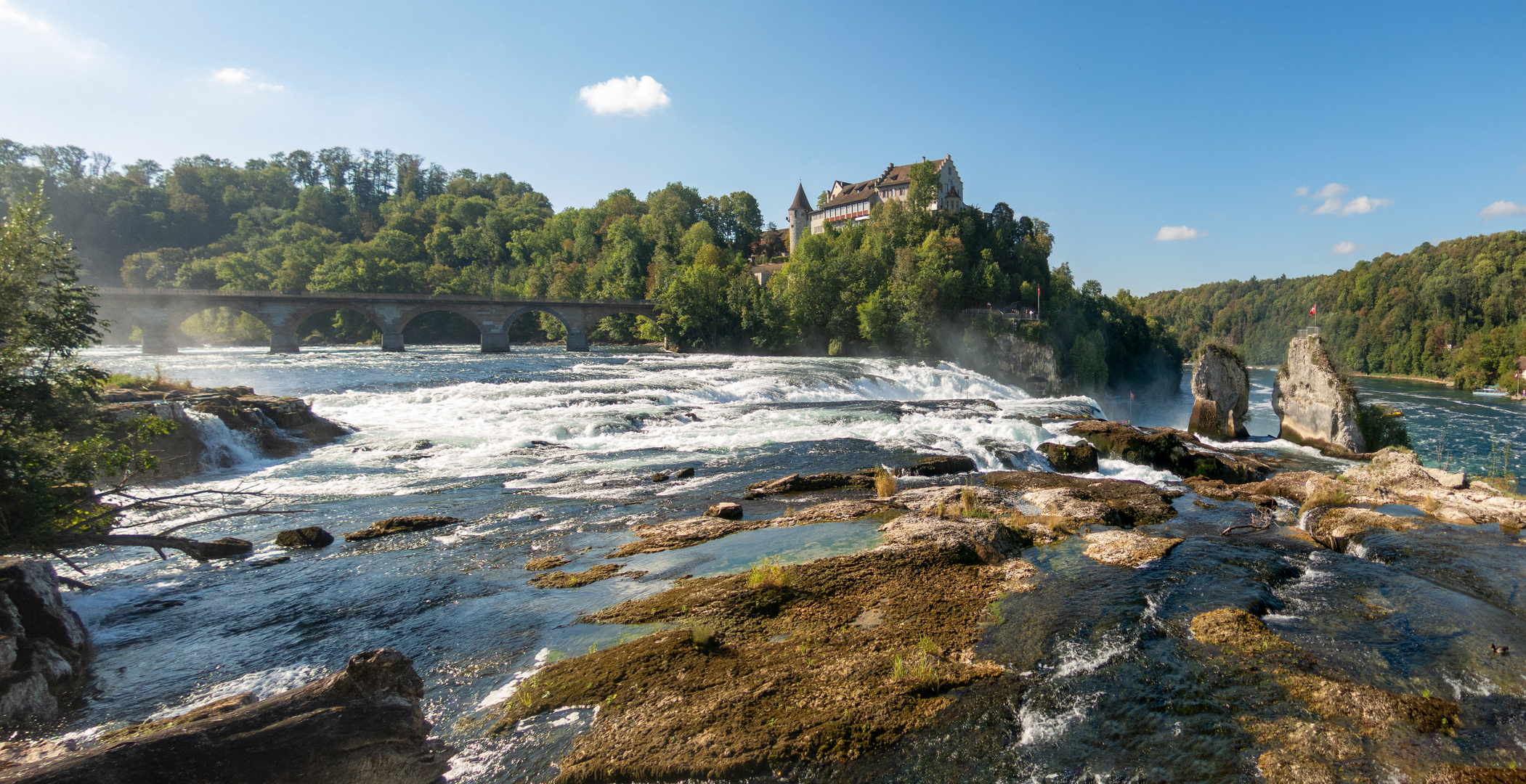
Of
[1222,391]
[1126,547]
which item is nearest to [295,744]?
[1126,547]

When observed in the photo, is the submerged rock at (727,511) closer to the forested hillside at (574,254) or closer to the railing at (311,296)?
the forested hillside at (574,254)

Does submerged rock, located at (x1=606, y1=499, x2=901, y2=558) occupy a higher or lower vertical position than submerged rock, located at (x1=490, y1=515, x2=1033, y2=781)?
lower

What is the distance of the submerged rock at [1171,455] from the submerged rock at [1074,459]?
139 cm

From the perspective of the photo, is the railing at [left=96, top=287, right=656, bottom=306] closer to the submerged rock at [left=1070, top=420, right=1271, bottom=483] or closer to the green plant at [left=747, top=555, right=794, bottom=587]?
the submerged rock at [left=1070, top=420, right=1271, bottom=483]

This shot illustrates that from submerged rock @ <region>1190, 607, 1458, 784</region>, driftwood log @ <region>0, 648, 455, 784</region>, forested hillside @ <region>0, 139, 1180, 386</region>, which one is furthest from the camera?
forested hillside @ <region>0, 139, 1180, 386</region>

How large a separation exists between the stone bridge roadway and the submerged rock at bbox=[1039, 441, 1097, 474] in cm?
5725

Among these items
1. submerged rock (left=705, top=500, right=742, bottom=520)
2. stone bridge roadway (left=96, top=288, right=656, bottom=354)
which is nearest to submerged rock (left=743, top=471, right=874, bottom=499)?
submerged rock (left=705, top=500, right=742, bottom=520)

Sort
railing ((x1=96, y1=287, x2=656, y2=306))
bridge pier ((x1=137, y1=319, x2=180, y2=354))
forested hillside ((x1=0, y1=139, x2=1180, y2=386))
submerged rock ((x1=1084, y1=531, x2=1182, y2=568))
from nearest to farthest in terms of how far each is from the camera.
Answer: submerged rock ((x1=1084, y1=531, x2=1182, y2=568)), railing ((x1=96, y1=287, x2=656, y2=306)), bridge pier ((x1=137, y1=319, x2=180, y2=354)), forested hillside ((x1=0, y1=139, x2=1180, y2=386))

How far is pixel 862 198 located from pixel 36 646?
9977 centimetres

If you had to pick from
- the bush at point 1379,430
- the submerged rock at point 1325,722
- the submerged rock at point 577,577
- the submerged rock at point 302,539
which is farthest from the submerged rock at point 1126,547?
the bush at point 1379,430

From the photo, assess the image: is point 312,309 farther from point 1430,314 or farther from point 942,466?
point 1430,314

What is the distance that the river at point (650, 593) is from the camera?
480cm

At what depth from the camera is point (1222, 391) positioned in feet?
88.6

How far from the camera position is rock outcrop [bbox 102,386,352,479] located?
15.6 meters
